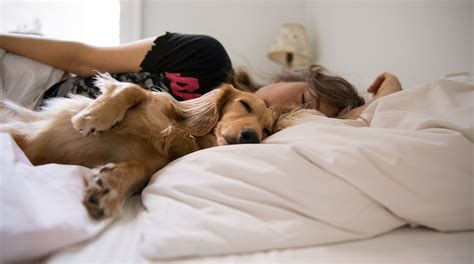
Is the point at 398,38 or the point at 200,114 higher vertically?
the point at 398,38

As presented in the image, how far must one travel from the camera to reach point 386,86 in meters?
1.65

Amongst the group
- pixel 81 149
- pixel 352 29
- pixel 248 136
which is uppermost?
pixel 352 29

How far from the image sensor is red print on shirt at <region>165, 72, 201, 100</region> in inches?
67.0

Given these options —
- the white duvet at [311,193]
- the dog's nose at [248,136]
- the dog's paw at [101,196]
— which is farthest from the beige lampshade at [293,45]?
the dog's paw at [101,196]

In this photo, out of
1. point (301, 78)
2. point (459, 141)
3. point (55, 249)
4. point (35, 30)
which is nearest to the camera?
point (55, 249)

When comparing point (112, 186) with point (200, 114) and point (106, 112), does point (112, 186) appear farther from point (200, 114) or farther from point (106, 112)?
point (200, 114)

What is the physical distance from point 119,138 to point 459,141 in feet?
3.03

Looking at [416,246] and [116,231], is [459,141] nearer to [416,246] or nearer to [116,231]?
[416,246]

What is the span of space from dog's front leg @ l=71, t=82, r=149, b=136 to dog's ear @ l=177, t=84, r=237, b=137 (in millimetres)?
200

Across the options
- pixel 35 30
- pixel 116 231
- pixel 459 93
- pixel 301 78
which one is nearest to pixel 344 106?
pixel 301 78

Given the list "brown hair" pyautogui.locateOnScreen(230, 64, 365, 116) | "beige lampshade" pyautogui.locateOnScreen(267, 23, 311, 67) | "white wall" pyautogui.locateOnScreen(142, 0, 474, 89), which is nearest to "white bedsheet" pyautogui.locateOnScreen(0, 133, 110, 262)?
"brown hair" pyautogui.locateOnScreen(230, 64, 365, 116)

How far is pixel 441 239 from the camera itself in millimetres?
785

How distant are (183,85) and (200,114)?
20.8 inches

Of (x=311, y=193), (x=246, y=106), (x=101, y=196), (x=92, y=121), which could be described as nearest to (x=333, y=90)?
(x=246, y=106)
